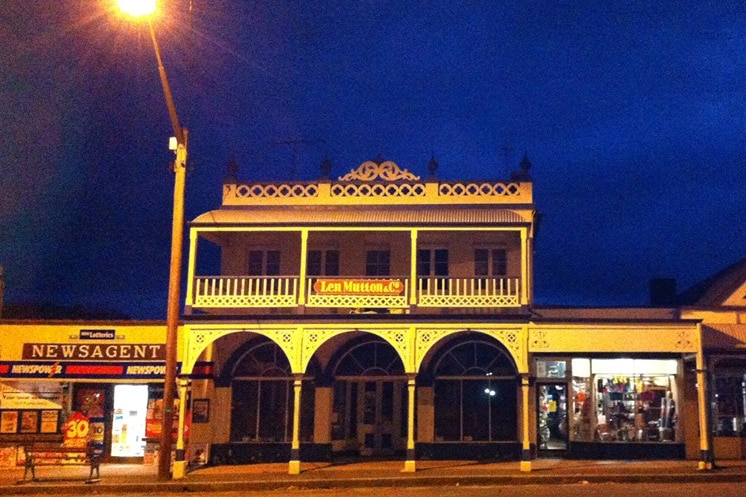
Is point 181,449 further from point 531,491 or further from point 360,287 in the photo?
point 531,491

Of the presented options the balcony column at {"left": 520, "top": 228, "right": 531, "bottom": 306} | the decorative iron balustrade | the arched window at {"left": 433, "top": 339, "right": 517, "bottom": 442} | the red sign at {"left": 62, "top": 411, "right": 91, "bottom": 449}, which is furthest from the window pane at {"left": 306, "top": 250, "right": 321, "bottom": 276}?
the red sign at {"left": 62, "top": 411, "right": 91, "bottom": 449}

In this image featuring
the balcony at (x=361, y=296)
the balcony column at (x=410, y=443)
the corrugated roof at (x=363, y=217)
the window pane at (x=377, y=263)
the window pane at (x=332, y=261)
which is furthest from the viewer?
the window pane at (x=332, y=261)

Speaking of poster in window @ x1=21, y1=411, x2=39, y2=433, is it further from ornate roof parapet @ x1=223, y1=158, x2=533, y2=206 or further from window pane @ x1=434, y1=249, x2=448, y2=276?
window pane @ x1=434, y1=249, x2=448, y2=276

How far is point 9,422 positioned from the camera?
23531mm

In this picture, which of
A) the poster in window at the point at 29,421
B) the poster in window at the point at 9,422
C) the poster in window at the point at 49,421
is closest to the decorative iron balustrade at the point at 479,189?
the poster in window at the point at 49,421

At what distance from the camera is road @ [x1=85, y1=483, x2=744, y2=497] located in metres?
17.0

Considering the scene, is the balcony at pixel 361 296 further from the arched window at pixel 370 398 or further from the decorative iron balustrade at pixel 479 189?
the decorative iron balustrade at pixel 479 189

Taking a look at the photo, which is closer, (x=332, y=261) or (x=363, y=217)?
(x=363, y=217)

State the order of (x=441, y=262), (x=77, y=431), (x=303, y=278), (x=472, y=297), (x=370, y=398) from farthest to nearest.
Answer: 1. (x=370, y=398)
2. (x=441, y=262)
3. (x=303, y=278)
4. (x=472, y=297)
5. (x=77, y=431)

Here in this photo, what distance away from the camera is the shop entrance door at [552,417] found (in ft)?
→ 78.7

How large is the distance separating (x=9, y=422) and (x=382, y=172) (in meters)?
12.3

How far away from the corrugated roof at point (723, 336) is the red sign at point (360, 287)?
8.36 meters

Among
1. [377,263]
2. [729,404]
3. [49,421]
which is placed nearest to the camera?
[729,404]

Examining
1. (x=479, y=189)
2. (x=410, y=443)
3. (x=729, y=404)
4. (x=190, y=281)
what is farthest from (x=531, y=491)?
(x=190, y=281)
